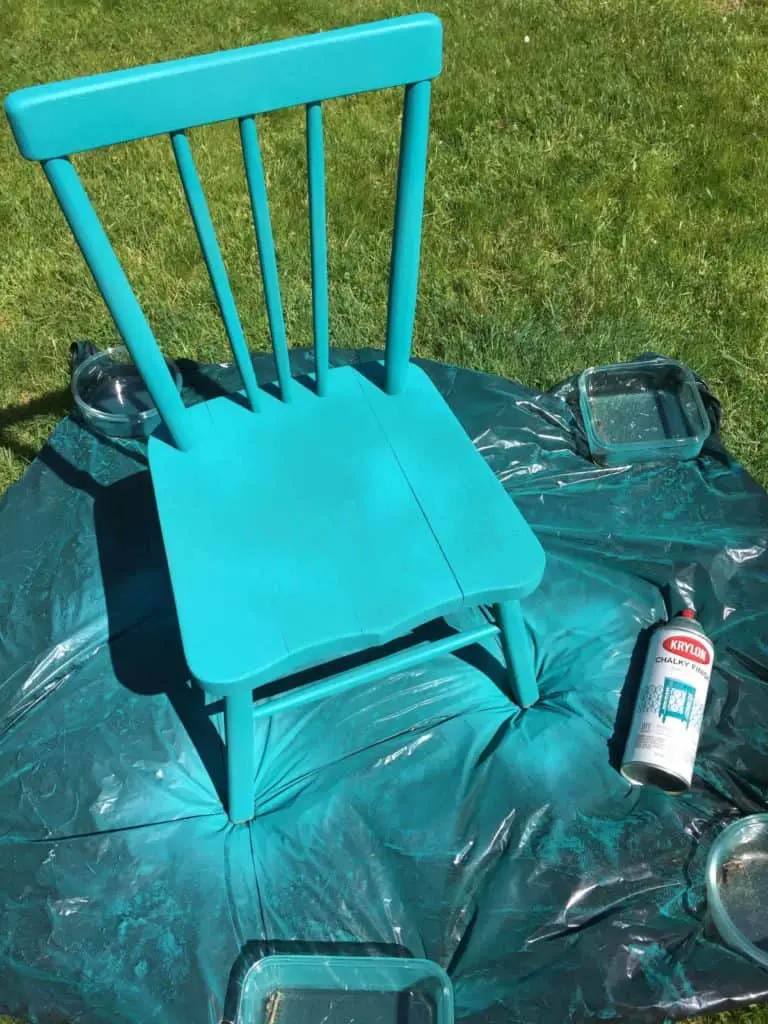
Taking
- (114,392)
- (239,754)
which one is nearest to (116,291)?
(239,754)

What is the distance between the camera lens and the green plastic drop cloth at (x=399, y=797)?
4.61ft

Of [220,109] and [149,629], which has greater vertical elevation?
[220,109]

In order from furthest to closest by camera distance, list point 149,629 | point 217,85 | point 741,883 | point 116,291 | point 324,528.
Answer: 1. point 149,629
2. point 741,883
3. point 324,528
4. point 116,291
5. point 217,85

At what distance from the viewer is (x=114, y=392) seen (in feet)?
7.23

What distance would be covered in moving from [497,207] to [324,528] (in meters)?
1.75

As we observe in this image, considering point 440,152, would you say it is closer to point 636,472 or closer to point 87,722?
point 636,472

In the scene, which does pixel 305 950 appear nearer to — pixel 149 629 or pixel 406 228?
pixel 149 629

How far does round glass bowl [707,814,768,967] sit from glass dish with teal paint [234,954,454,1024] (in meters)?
0.45

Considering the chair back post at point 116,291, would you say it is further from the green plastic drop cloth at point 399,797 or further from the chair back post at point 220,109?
the green plastic drop cloth at point 399,797

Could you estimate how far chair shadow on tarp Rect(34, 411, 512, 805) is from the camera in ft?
5.54

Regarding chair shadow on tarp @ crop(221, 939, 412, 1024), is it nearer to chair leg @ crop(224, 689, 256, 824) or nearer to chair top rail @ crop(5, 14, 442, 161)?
chair leg @ crop(224, 689, 256, 824)

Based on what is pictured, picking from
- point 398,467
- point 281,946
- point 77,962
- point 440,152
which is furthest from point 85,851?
point 440,152

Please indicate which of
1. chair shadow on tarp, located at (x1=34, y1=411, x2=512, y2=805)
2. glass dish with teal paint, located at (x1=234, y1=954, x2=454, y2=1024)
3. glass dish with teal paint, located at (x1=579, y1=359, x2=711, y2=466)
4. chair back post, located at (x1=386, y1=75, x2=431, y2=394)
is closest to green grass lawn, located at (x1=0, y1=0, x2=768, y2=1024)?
glass dish with teal paint, located at (x1=579, y1=359, x2=711, y2=466)

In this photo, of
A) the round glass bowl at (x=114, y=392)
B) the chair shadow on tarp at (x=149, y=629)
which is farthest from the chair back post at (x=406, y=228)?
the round glass bowl at (x=114, y=392)
